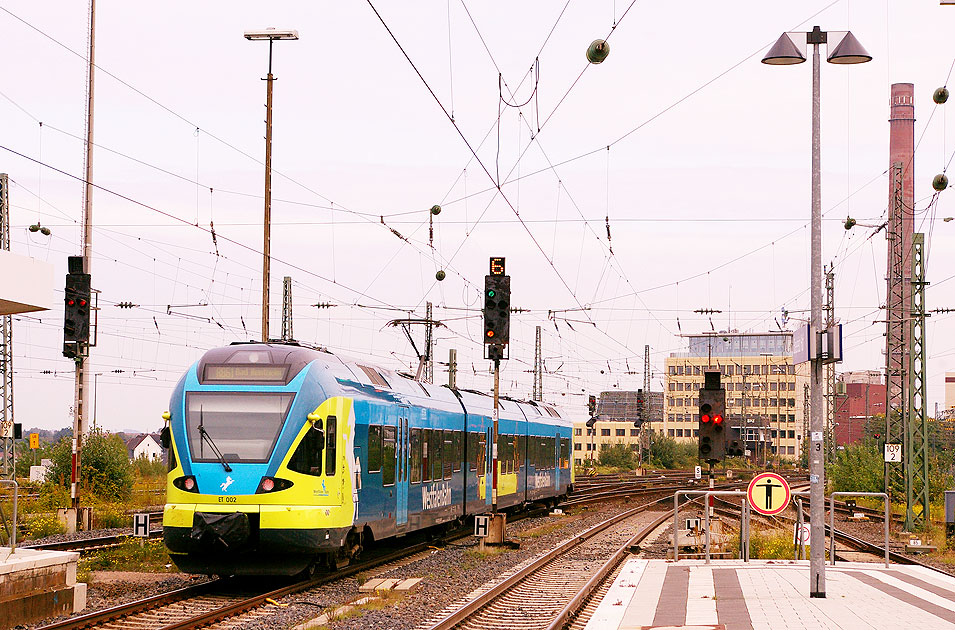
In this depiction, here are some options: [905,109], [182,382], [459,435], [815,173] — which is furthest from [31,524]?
[905,109]

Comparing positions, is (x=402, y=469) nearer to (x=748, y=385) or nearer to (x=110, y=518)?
(x=110, y=518)

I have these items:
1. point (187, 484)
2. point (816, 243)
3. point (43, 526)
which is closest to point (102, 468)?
point (43, 526)

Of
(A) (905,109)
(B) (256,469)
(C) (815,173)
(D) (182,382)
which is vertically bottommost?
(B) (256,469)

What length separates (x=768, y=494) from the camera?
59.4 ft

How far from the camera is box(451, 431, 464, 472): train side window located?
2627cm

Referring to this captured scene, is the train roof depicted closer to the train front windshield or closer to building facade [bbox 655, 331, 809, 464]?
the train front windshield

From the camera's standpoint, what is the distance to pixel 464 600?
53.1ft

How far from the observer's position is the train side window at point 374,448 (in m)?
19.4

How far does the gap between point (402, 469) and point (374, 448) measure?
80.1 inches

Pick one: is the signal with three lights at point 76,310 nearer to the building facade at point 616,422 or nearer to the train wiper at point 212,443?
the train wiper at point 212,443

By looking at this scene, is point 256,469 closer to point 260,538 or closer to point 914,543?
point 260,538

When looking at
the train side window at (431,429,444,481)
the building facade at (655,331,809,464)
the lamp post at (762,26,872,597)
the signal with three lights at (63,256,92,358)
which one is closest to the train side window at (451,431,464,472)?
the train side window at (431,429,444,481)

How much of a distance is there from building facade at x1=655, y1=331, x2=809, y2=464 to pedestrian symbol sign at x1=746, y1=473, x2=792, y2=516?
10501cm

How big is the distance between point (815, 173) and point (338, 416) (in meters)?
7.53
